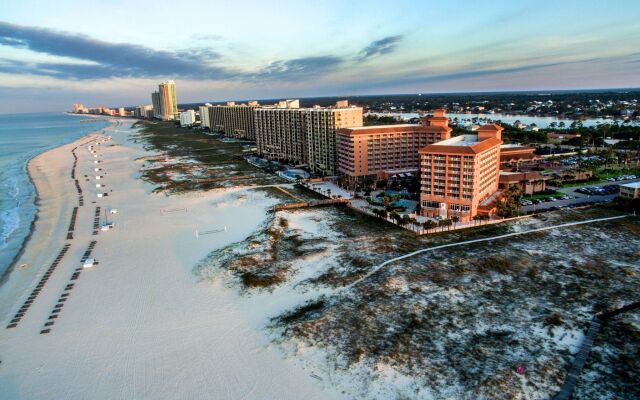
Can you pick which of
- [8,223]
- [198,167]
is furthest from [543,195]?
[8,223]

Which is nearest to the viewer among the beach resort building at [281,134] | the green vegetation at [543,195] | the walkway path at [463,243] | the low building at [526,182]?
the walkway path at [463,243]

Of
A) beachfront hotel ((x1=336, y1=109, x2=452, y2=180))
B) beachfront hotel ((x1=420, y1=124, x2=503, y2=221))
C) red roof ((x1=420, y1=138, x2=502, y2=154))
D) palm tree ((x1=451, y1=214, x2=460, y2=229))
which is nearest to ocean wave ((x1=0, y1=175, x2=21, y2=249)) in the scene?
beachfront hotel ((x1=336, y1=109, x2=452, y2=180))

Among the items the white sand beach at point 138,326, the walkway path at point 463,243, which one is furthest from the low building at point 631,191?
the white sand beach at point 138,326

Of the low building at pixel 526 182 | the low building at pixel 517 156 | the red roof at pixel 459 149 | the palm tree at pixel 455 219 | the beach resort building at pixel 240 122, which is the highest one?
the beach resort building at pixel 240 122

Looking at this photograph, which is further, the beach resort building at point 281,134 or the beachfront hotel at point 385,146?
the beach resort building at point 281,134

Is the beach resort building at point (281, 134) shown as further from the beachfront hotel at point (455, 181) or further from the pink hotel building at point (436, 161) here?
the beachfront hotel at point (455, 181)

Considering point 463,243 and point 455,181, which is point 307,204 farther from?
point 463,243

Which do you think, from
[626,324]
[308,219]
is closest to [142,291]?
[308,219]

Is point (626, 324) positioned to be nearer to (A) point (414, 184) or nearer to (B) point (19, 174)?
(A) point (414, 184)
